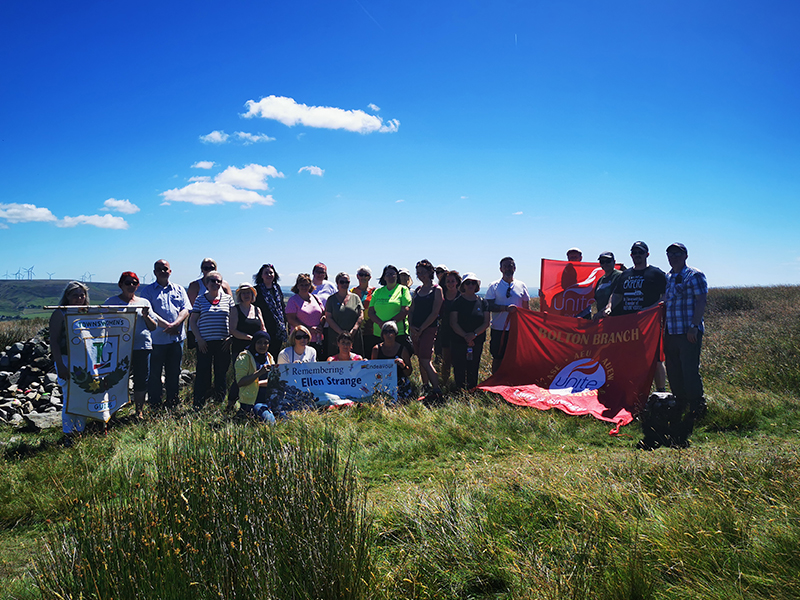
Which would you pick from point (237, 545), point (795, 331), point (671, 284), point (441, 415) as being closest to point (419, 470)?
point (441, 415)

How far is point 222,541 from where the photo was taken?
243 cm

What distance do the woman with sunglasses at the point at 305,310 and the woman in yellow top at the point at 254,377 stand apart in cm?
114

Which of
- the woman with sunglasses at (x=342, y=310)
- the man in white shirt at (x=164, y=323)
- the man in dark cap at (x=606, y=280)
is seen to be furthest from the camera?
the woman with sunglasses at (x=342, y=310)

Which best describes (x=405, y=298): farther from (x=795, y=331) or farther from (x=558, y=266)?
(x=795, y=331)

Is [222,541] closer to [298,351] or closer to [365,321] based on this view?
[298,351]

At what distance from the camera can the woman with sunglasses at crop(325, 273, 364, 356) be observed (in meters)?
8.09

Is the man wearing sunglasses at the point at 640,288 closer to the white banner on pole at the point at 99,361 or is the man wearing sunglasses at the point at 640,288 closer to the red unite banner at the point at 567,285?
the red unite banner at the point at 567,285

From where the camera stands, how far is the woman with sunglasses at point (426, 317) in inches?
314

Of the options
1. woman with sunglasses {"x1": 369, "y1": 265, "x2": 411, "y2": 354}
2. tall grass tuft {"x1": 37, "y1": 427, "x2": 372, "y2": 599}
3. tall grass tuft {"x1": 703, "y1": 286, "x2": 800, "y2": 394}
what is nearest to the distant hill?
woman with sunglasses {"x1": 369, "y1": 265, "x2": 411, "y2": 354}

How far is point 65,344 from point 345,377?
377cm

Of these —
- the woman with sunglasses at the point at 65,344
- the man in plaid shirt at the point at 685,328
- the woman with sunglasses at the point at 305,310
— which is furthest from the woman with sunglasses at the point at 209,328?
the man in plaid shirt at the point at 685,328

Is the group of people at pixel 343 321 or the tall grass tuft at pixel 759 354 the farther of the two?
the tall grass tuft at pixel 759 354

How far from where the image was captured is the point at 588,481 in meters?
3.69

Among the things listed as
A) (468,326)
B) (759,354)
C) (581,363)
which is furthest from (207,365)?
(759,354)
